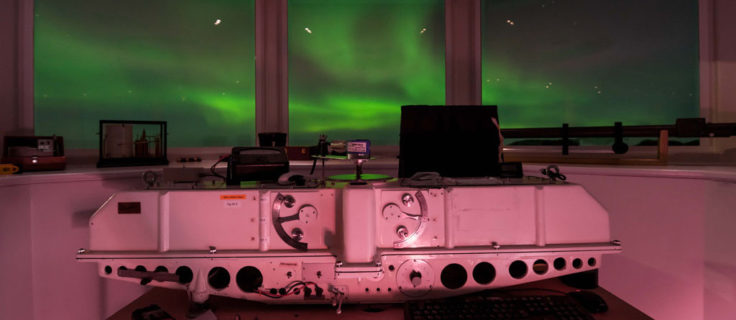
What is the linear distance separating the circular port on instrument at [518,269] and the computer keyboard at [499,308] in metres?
0.06

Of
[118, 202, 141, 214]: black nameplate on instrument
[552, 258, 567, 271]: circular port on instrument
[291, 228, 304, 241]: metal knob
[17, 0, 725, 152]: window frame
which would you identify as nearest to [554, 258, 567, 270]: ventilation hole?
[552, 258, 567, 271]: circular port on instrument

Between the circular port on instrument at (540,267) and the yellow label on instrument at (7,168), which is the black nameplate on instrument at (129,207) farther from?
the yellow label on instrument at (7,168)

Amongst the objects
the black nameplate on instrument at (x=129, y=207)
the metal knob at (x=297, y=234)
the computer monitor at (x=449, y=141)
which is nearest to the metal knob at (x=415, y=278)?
the metal knob at (x=297, y=234)

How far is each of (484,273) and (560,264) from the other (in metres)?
0.20

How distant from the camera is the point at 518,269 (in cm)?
92

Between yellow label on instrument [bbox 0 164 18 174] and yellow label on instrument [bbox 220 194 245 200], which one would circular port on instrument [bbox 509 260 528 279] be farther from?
yellow label on instrument [bbox 0 164 18 174]

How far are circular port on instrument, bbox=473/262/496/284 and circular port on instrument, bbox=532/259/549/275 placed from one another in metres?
0.11

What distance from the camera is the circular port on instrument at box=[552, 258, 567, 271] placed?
2.95 ft

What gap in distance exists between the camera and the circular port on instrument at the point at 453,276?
0.88 metres

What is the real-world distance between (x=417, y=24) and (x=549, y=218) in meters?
2.22

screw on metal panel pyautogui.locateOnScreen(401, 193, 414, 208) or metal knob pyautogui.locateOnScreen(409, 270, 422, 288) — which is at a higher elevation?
screw on metal panel pyautogui.locateOnScreen(401, 193, 414, 208)

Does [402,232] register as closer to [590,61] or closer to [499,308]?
[499,308]

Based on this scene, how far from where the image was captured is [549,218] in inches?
35.1

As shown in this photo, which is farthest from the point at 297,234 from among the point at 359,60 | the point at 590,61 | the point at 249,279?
the point at 590,61
